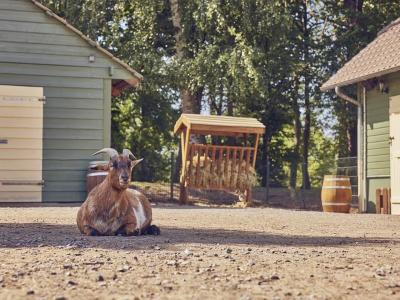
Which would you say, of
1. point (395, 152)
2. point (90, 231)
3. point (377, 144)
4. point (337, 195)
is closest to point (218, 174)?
point (337, 195)

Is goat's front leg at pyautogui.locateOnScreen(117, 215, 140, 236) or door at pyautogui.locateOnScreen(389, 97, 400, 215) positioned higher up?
door at pyautogui.locateOnScreen(389, 97, 400, 215)

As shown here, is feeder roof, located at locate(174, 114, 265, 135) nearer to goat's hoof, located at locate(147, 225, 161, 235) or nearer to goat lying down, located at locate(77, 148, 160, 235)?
goat's hoof, located at locate(147, 225, 161, 235)

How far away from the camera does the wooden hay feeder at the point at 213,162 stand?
18.6 metres

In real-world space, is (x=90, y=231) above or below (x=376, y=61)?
below

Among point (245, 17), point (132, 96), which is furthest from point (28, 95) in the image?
point (132, 96)

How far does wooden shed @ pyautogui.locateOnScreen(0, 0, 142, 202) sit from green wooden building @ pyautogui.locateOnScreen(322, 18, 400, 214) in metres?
5.29

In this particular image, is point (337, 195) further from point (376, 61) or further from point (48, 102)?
point (48, 102)

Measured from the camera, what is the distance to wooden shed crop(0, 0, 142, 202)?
1700 cm

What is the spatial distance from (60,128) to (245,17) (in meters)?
7.33

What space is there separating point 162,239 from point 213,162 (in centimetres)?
976

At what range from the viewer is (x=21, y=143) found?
17047mm

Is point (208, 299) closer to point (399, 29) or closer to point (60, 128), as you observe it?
point (60, 128)

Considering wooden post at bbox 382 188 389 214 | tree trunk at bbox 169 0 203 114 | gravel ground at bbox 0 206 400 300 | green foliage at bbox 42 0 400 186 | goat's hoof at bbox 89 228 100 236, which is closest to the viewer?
gravel ground at bbox 0 206 400 300

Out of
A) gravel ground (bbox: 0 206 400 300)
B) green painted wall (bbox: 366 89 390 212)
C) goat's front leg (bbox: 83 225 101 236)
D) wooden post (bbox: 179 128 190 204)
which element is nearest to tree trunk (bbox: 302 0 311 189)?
green painted wall (bbox: 366 89 390 212)
